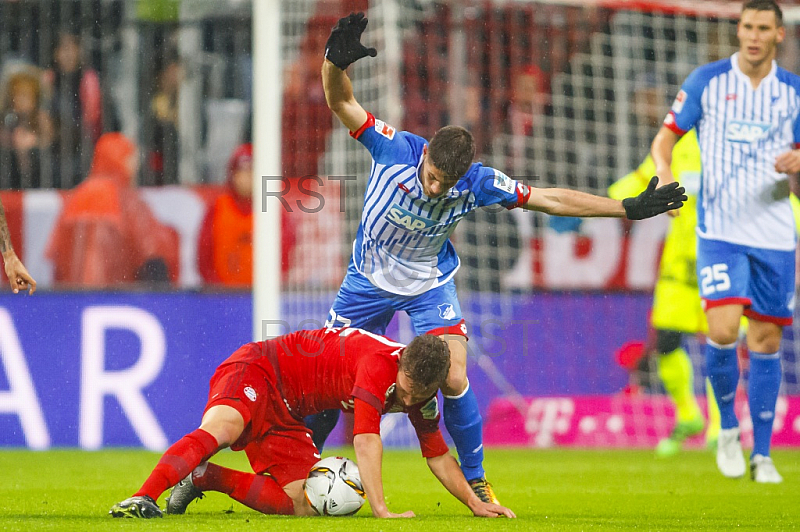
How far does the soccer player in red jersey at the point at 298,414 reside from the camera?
14.5 feet

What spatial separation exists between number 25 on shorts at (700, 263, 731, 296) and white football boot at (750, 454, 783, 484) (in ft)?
3.01

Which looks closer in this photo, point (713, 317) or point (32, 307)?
point (713, 317)

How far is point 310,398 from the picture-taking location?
488 cm

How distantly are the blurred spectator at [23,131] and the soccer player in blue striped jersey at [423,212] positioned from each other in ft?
15.2

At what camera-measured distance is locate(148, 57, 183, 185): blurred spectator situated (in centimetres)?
947

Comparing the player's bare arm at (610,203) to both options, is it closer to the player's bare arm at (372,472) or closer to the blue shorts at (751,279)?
the player's bare arm at (372,472)

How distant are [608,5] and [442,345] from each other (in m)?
5.15

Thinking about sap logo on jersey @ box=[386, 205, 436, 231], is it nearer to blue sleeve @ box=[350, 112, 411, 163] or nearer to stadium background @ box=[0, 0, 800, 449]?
blue sleeve @ box=[350, 112, 411, 163]

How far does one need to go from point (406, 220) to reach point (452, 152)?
0.65m

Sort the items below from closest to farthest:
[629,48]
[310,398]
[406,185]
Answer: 1. [310,398]
2. [406,185]
3. [629,48]

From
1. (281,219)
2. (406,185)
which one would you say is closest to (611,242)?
(281,219)

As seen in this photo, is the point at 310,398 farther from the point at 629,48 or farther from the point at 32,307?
the point at 629,48

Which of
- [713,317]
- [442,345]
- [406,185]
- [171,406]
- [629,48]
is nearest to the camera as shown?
[442,345]

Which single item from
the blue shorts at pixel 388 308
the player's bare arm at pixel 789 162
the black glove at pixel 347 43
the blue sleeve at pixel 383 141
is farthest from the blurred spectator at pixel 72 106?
the player's bare arm at pixel 789 162
